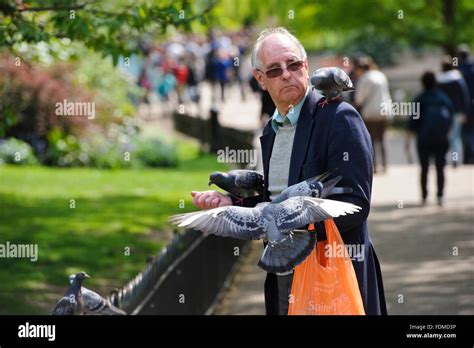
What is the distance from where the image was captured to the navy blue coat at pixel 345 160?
4930 mm

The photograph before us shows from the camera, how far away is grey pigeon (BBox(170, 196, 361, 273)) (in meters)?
4.73

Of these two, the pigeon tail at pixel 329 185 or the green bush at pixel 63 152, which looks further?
the green bush at pixel 63 152

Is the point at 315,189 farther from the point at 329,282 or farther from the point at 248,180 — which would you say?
the point at 248,180

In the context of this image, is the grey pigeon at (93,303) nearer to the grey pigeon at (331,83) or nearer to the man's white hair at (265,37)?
the man's white hair at (265,37)

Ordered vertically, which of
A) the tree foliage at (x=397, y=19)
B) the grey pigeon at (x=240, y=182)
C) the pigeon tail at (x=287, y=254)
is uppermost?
the tree foliage at (x=397, y=19)

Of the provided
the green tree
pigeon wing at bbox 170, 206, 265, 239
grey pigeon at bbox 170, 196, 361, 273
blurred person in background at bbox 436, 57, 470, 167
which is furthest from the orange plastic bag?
blurred person in background at bbox 436, 57, 470, 167

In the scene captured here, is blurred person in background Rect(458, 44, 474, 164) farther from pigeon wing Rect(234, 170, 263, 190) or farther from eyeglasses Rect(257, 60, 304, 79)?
eyeglasses Rect(257, 60, 304, 79)

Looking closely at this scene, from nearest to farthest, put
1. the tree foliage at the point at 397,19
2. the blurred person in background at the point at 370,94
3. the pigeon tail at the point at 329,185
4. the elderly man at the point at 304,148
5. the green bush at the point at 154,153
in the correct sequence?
the pigeon tail at the point at 329,185
the elderly man at the point at 304,148
the blurred person in background at the point at 370,94
the green bush at the point at 154,153
the tree foliage at the point at 397,19

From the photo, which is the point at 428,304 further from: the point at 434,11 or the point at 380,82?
the point at 434,11

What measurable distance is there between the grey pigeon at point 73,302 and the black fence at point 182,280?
730mm

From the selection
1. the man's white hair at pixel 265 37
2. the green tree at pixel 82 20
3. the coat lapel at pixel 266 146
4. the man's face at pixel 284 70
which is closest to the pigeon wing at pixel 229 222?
the coat lapel at pixel 266 146
